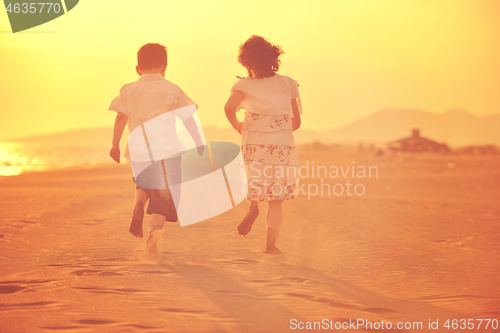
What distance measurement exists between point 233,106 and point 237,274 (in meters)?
1.62

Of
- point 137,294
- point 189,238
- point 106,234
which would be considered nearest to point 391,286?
point 137,294

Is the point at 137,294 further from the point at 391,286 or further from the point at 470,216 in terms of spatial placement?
the point at 470,216

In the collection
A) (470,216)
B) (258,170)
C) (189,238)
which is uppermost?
(258,170)

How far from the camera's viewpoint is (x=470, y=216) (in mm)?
8266

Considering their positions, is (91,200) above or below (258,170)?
below

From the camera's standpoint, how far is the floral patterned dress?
4.51 meters

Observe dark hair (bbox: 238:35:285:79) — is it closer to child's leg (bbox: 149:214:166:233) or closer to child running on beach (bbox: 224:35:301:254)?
child running on beach (bbox: 224:35:301:254)

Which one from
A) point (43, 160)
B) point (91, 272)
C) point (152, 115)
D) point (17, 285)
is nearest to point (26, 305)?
point (17, 285)

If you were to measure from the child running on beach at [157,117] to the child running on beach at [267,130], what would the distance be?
1.42 ft

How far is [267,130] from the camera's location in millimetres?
4500

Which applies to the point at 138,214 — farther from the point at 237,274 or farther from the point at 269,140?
the point at 269,140

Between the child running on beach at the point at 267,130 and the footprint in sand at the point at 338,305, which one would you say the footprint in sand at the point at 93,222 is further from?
the footprint in sand at the point at 338,305

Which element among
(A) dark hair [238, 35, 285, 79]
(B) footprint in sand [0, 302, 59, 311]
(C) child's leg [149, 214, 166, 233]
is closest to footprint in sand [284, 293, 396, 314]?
(B) footprint in sand [0, 302, 59, 311]

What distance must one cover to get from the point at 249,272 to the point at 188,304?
935 millimetres
